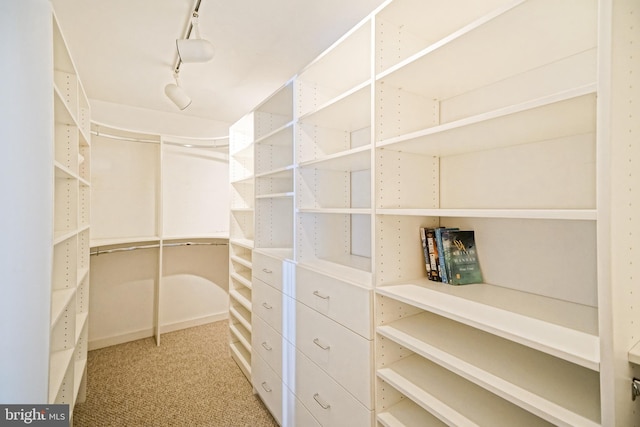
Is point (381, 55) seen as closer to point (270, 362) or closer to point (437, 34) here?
point (437, 34)

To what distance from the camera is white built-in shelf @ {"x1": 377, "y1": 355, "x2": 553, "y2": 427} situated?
0.89 meters

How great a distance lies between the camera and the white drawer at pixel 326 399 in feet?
3.92

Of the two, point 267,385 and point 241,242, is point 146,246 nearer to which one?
point 241,242

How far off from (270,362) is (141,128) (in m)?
2.74

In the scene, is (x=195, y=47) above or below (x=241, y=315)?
above

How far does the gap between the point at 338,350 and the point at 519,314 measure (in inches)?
29.6

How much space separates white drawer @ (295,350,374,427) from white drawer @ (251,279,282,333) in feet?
1.02

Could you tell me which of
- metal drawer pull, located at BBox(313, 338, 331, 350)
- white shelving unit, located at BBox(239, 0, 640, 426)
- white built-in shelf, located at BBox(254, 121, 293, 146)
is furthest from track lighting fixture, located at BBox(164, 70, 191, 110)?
metal drawer pull, located at BBox(313, 338, 331, 350)

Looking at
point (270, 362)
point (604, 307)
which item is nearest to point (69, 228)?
point (270, 362)

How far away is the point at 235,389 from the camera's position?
2256 millimetres

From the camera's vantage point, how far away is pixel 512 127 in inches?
35.8

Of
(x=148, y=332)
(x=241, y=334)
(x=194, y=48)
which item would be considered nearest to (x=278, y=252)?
(x=241, y=334)

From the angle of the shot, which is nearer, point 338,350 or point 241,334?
point 338,350

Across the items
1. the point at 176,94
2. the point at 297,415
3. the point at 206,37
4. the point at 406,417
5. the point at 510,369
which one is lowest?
the point at 297,415
